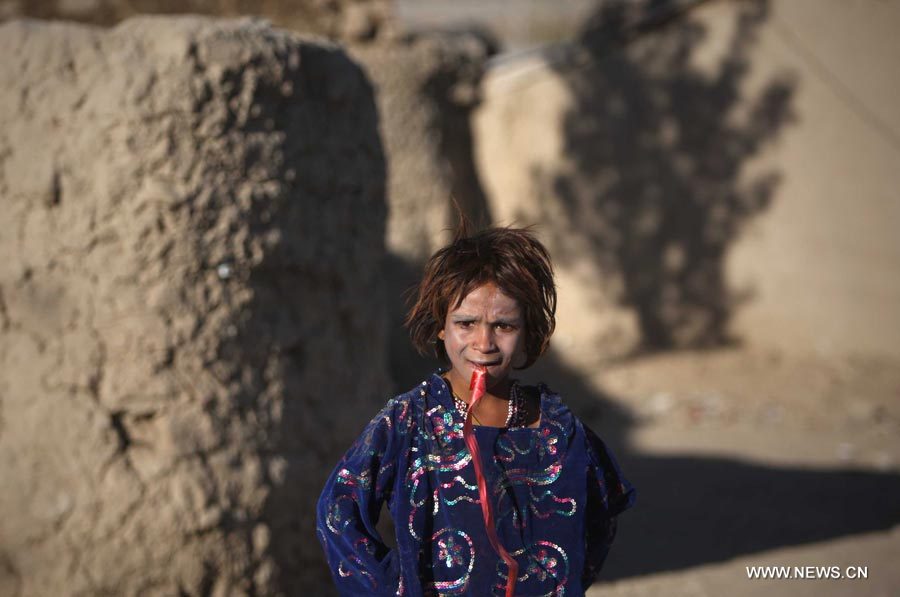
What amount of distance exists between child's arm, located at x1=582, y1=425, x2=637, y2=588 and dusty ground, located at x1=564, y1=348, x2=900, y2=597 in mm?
1737

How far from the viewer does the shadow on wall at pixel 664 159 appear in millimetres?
7219

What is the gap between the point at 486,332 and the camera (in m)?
1.95

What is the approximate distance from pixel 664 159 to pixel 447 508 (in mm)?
5997

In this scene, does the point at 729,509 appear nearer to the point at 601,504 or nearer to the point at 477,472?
the point at 601,504

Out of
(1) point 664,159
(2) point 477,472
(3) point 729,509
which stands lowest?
(3) point 729,509

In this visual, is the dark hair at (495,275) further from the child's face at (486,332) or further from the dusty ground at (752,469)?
the dusty ground at (752,469)

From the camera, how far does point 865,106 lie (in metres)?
6.79

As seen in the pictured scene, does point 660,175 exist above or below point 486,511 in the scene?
above

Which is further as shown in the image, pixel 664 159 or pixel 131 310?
pixel 664 159

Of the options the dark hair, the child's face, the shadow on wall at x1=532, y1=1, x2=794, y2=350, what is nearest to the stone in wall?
the dark hair

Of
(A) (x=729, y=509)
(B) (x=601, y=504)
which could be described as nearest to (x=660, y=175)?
(A) (x=729, y=509)

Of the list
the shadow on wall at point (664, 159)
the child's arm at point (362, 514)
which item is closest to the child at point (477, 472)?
the child's arm at point (362, 514)

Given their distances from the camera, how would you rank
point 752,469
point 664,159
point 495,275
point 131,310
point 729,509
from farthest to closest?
point 664,159 → point 752,469 → point 729,509 → point 131,310 → point 495,275

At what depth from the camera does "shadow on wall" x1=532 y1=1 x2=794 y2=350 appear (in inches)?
284
